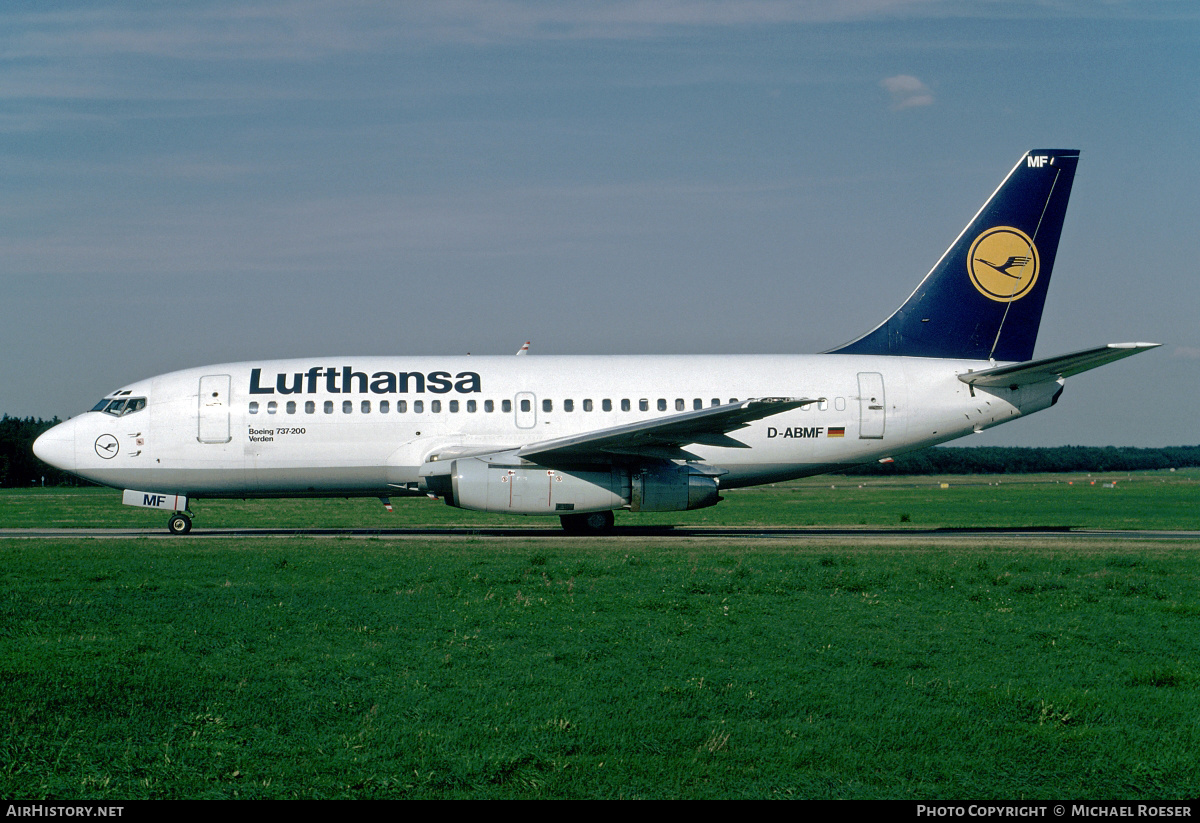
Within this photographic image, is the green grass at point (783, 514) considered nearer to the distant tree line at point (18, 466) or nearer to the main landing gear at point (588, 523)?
the main landing gear at point (588, 523)

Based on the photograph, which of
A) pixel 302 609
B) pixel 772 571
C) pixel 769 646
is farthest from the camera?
pixel 772 571

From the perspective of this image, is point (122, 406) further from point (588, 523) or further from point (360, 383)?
point (588, 523)

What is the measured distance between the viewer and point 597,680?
27.5 ft

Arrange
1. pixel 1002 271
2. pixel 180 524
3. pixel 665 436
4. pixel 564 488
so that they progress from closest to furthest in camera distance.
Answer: pixel 665 436, pixel 564 488, pixel 180 524, pixel 1002 271

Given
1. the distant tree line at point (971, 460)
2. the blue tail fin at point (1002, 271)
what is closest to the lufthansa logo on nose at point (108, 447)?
the blue tail fin at point (1002, 271)

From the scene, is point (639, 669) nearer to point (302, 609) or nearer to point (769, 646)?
point (769, 646)

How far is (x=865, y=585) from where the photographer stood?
13.5 m

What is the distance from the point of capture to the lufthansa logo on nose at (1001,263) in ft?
80.6

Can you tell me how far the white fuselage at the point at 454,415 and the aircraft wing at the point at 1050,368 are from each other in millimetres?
317

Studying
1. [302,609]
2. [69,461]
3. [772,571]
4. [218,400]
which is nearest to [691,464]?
[772,571]

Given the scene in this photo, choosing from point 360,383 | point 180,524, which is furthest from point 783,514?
point 180,524

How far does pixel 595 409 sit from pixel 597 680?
49.7 ft

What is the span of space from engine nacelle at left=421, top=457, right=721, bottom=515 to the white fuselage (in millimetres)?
1643
